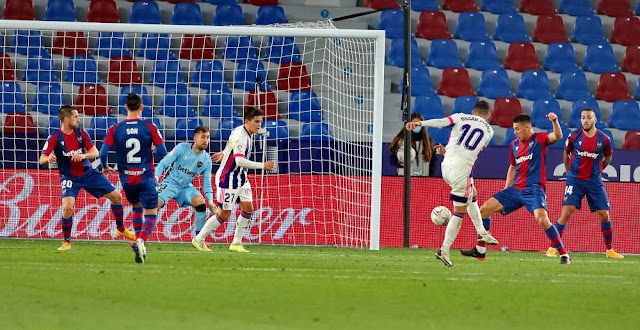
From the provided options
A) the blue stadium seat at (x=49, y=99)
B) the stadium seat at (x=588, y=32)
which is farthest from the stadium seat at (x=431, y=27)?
the blue stadium seat at (x=49, y=99)

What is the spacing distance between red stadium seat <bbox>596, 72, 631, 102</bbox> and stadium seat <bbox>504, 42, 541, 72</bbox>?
4.33ft

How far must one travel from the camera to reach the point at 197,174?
43.1 feet

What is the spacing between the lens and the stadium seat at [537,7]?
20.4 m

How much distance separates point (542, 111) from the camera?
17.9 meters

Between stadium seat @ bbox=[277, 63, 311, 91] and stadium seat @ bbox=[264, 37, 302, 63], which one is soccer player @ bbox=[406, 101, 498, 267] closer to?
stadium seat @ bbox=[264, 37, 302, 63]

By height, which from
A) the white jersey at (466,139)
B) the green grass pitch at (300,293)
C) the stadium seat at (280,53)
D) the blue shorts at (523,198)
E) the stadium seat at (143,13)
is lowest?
the green grass pitch at (300,293)

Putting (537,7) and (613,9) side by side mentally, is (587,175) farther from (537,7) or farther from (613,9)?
(613,9)

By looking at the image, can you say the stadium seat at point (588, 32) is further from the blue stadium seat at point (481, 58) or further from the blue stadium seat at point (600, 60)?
the blue stadium seat at point (481, 58)

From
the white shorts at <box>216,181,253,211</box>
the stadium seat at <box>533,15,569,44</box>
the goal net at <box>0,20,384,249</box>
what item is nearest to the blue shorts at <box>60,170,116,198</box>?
the white shorts at <box>216,181,253,211</box>

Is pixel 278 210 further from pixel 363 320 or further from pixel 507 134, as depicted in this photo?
pixel 363 320

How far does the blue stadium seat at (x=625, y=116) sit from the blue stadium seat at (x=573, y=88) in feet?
2.72

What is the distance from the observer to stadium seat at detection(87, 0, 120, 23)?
56.3 ft

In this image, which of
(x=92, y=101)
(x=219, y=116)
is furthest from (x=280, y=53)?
(x=92, y=101)

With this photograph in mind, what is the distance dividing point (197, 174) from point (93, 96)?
265 centimetres
